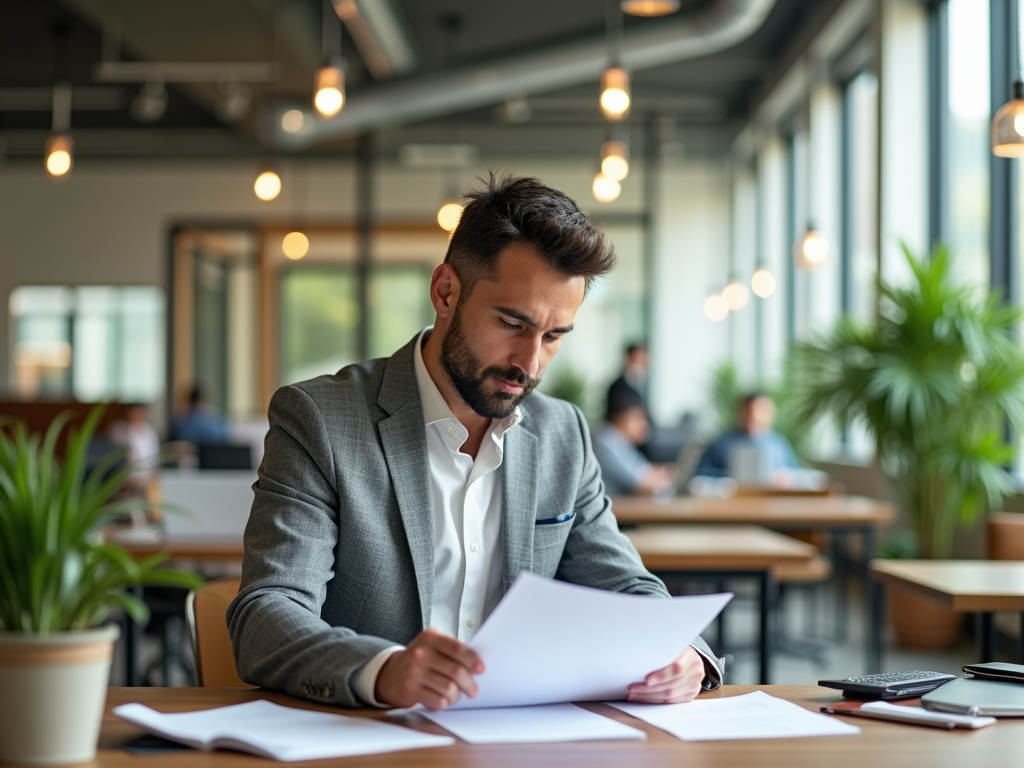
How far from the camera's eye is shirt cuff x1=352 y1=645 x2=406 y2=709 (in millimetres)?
1370

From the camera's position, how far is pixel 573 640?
1318 mm

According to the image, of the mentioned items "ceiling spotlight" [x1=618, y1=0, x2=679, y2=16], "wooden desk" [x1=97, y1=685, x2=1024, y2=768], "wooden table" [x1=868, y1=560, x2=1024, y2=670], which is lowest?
"wooden table" [x1=868, y1=560, x2=1024, y2=670]

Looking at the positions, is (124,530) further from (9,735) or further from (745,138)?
(745,138)

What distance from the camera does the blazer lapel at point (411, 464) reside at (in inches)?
66.8

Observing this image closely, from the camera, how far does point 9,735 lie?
108cm

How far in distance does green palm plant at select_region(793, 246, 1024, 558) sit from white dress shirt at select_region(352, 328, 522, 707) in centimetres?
425

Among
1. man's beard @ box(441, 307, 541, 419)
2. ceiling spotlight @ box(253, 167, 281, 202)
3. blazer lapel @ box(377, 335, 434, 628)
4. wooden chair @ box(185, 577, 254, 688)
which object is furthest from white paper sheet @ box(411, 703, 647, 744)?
ceiling spotlight @ box(253, 167, 281, 202)

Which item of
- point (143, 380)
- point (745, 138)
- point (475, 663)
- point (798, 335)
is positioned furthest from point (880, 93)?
point (143, 380)

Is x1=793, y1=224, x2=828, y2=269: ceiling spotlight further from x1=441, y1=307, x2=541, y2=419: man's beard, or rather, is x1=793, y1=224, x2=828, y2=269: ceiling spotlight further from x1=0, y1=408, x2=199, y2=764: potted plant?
x1=0, y1=408, x2=199, y2=764: potted plant

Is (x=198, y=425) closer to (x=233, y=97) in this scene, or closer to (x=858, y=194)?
(x=233, y=97)

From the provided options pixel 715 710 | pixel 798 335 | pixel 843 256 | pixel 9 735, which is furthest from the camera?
pixel 798 335

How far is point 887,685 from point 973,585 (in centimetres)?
138

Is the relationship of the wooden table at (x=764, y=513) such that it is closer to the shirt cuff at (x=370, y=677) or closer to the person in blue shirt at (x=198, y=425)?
the shirt cuff at (x=370, y=677)

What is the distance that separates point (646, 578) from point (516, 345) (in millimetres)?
426
